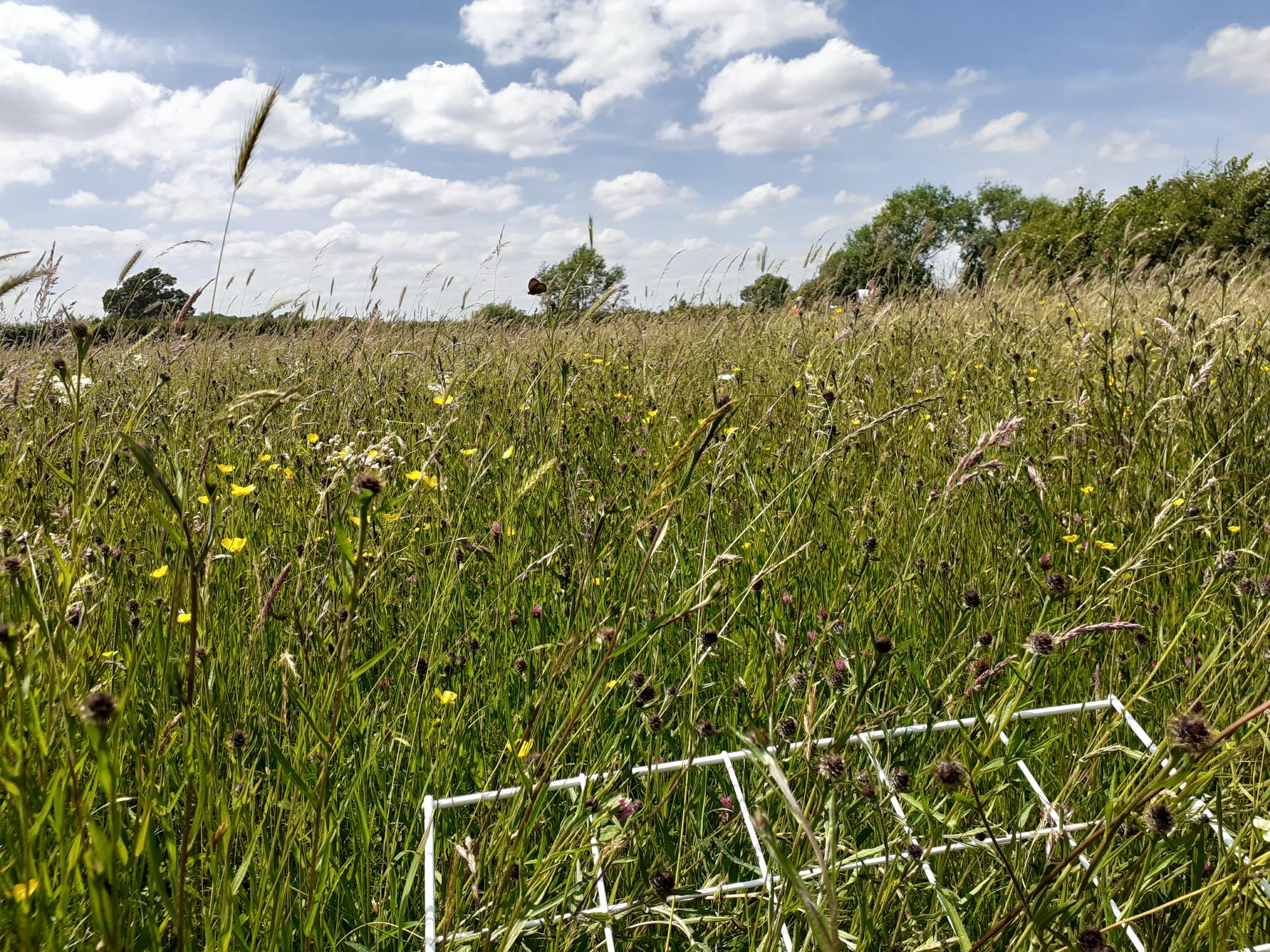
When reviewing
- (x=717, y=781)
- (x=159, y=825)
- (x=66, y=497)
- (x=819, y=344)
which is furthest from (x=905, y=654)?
(x=819, y=344)

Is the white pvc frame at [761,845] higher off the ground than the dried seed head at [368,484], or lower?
lower

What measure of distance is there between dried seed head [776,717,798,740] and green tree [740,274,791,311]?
657 centimetres

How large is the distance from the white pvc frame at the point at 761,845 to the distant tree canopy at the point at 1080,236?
2.21 m

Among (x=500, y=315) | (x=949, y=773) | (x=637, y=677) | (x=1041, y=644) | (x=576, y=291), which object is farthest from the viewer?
(x=500, y=315)

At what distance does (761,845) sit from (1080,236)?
372cm

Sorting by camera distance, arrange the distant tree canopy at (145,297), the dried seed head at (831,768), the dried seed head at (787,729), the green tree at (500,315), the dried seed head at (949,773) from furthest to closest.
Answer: the green tree at (500,315) → the distant tree canopy at (145,297) → the dried seed head at (787,729) → the dried seed head at (831,768) → the dried seed head at (949,773)

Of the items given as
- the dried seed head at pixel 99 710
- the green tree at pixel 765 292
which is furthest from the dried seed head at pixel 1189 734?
the green tree at pixel 765 292

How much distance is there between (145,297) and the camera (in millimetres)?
5203

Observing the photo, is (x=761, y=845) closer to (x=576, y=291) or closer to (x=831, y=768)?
(x=831, y=768)

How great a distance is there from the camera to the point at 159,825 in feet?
4.36

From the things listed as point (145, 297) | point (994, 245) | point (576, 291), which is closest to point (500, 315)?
point (145, 297)

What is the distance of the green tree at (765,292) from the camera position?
788 cm

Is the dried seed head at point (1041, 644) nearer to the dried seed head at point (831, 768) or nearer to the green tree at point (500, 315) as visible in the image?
the dried seed head at point (831, 768)

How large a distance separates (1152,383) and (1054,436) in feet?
2.15
